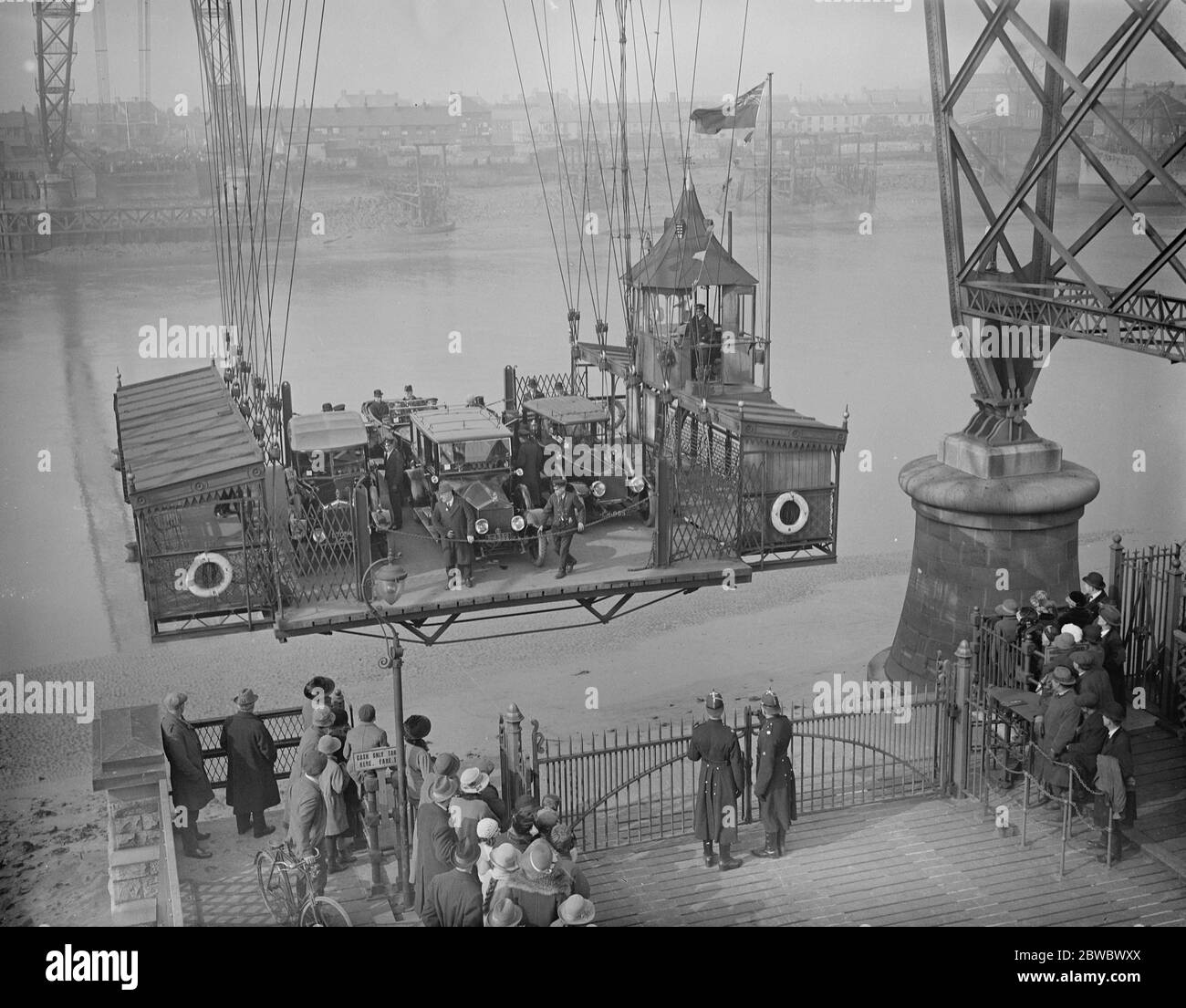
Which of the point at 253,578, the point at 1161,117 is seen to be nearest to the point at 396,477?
the point at 253,578

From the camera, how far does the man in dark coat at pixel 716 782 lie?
11.2 m

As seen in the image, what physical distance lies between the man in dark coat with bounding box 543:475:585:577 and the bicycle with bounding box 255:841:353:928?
479 cm

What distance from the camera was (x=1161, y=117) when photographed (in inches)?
959

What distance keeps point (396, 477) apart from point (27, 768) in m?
7.52

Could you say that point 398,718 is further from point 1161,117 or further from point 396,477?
point 1161,117

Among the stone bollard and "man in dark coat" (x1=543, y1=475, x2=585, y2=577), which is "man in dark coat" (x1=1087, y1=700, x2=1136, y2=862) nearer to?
"man in dark coat" (x1=543, y1=475, x2=585, y2=577)

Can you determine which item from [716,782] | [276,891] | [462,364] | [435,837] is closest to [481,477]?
[716,782]

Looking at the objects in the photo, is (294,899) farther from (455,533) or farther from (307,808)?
(455,533)

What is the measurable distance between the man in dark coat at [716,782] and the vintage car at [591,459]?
15.3ft

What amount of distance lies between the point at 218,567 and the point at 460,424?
11.4 feet

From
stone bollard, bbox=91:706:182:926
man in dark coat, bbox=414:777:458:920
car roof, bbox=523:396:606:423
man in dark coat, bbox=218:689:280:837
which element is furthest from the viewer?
car roof, bbox=523:396:606:423

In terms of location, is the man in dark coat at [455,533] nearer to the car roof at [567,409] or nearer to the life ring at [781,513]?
the car roof at [567,409]

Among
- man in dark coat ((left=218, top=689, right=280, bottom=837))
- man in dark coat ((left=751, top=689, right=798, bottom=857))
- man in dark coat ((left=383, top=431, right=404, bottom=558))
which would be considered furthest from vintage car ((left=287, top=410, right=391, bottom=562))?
man in dark coat ((left=751, top=689, right=798, bottom=857))

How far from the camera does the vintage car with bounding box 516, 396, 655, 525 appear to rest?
16000mm
